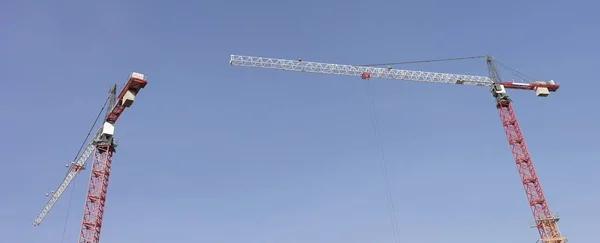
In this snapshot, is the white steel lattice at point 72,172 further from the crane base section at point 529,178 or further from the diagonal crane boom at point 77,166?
the crane base section at point 529,178

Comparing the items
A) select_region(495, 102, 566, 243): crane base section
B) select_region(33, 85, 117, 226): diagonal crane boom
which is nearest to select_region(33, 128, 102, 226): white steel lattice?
select_region(33, 85, 117, 226): diagonal crane boom

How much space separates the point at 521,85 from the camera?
107188 millimetres

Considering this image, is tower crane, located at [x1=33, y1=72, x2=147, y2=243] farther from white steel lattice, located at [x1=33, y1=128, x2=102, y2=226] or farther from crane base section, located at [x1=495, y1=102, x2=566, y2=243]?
crane base section, located at [x1=495, y1=102, x2=566, y2=243]

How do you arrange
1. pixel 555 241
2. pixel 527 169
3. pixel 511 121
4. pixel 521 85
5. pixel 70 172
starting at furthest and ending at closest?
pixel 70 172 → pixel 521 85 → pixel 511 121 → pixel 527 169 → pixel 555 241

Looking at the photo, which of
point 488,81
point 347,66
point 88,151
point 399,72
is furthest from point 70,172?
point 488,81

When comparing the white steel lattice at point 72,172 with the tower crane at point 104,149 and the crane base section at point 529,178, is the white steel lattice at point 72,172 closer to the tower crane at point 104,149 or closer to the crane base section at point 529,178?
the tower crane at point 104,149

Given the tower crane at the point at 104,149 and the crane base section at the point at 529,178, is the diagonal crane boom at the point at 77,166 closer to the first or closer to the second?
the tower crane at the point at 104,149

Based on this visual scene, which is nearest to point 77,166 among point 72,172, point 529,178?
point 72,172

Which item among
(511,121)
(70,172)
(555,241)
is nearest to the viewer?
(555,241)

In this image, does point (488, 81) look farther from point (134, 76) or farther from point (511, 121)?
point (134, 76)

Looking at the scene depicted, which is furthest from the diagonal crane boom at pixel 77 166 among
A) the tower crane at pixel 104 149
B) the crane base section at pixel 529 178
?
the crane base section at pixel 529 178

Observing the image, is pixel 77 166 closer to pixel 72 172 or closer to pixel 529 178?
pixel 72 172

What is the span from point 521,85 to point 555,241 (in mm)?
33162

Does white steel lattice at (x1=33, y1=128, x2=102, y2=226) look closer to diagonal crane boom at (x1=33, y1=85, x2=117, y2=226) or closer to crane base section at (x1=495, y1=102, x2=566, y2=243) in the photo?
diagonal crane boom at (x1=33, y1=85, x2=117, y2=226)
